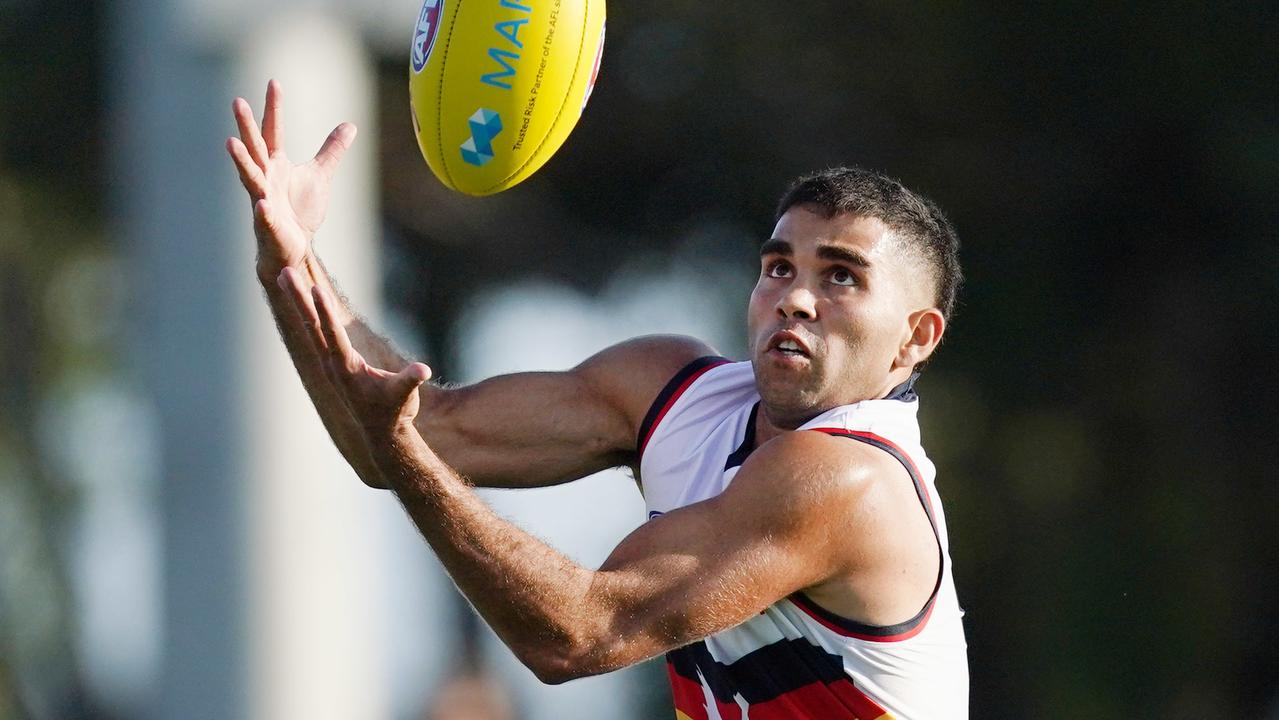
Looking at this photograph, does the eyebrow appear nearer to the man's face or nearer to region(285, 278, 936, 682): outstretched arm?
the man's face

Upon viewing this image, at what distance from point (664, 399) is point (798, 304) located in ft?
2.09

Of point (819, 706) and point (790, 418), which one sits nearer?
point (819, 706)

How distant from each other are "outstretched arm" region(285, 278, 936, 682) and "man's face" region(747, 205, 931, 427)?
40 cm

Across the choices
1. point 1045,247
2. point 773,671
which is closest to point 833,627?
point 773,671

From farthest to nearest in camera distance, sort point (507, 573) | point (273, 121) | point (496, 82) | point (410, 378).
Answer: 1. point (496, 82)
2. point (273, 121)
3. point (507, 573)
4. point (410, 378)

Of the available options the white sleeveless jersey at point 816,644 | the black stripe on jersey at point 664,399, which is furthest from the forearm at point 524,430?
the white sleeveless jersey at point 816,644

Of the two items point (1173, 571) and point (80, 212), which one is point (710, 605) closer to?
point (1173, 571)

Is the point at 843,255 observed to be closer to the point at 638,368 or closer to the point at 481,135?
the point at 638,368

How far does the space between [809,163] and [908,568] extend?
1123cm

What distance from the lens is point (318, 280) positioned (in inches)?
181

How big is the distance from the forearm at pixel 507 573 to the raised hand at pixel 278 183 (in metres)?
0.69

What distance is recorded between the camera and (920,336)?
5094mm

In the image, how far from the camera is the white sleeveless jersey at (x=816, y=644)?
180 inches

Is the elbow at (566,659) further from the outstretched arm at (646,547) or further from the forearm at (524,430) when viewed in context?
the forearm at (524,430)
